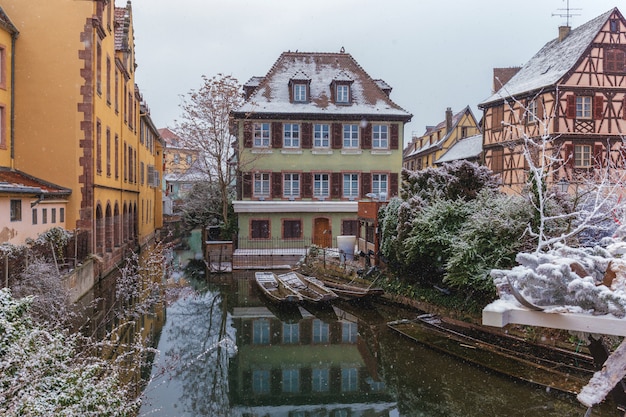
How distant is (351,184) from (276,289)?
1127cm

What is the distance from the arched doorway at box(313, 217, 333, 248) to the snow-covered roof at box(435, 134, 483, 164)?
11401 millimetres

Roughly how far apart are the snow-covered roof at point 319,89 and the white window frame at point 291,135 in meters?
0.84

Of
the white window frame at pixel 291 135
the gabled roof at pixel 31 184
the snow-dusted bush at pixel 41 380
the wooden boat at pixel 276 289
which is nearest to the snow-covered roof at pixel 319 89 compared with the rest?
the white window frame at pixel 291 135

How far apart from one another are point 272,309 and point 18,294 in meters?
8.75

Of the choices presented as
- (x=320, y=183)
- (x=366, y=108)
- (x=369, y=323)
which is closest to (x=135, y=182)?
(x=320, y=183)

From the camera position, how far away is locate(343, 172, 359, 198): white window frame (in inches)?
1169

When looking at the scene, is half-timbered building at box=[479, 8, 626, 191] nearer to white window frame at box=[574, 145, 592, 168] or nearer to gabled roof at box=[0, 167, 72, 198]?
white window frame at box=[574, 145, 592, 168]

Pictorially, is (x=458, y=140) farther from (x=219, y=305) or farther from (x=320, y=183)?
(x=219, y=305)

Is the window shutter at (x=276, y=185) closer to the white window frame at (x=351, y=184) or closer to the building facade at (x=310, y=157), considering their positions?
the building facade at (x=310, y=157)

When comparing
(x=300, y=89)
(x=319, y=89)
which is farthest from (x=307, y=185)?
(x=319, y=89)

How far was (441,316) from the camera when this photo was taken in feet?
52.6

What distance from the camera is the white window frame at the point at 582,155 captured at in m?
26.7

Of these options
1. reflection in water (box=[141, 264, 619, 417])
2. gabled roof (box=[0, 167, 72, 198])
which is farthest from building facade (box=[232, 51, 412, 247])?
reflection in water (box=[141, 264, 619, 417])

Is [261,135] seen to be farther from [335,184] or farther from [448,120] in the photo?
[448,120]
